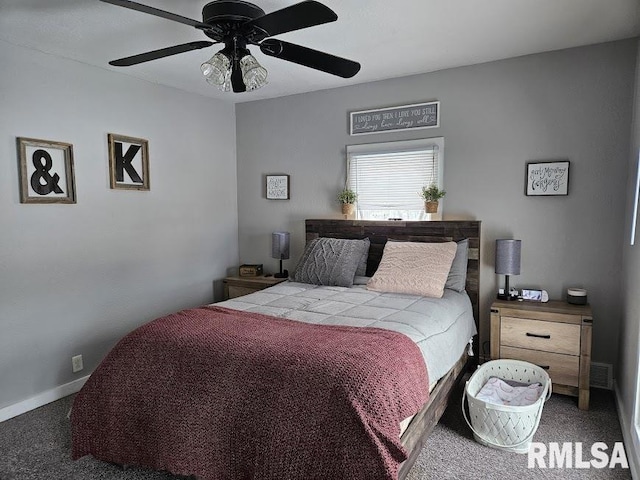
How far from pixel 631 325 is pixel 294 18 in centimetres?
254

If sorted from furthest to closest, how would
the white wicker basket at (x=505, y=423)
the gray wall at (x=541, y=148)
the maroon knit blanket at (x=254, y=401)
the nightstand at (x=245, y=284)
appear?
the nightstand at (x=245, y=284), the gray wall at (x=541, y=148), the white wicker basket at (x=505, y=423), the maroon knit blanket at (x=254, y=401)

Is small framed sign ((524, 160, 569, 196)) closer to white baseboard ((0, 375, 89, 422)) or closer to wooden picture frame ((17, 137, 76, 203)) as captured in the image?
wooden picture frame ((17, 137, 76, 203))

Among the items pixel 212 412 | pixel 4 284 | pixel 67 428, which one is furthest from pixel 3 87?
pixel 212 412

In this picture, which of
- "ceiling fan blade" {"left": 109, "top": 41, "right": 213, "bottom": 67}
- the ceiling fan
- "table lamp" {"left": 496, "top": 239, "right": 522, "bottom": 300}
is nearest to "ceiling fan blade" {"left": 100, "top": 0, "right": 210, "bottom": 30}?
the ceiling fan

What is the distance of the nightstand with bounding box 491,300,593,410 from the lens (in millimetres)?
2842

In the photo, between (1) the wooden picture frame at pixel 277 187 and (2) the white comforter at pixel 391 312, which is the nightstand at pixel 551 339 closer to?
(2) the white comforter at pixel 391 312

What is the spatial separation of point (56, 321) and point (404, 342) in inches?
100

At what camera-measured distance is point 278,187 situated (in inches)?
177

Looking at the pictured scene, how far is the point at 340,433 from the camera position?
165 centimetres

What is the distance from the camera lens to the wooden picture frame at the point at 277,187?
4449 mm

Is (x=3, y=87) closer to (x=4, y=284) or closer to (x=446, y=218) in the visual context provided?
(x=4, y=284)

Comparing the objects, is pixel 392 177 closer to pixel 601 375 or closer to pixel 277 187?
pixel 277 187

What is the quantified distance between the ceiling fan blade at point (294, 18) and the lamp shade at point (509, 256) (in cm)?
214

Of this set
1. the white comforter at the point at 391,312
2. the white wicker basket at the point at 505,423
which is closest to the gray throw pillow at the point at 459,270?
the white comforter at the point at 391,312
